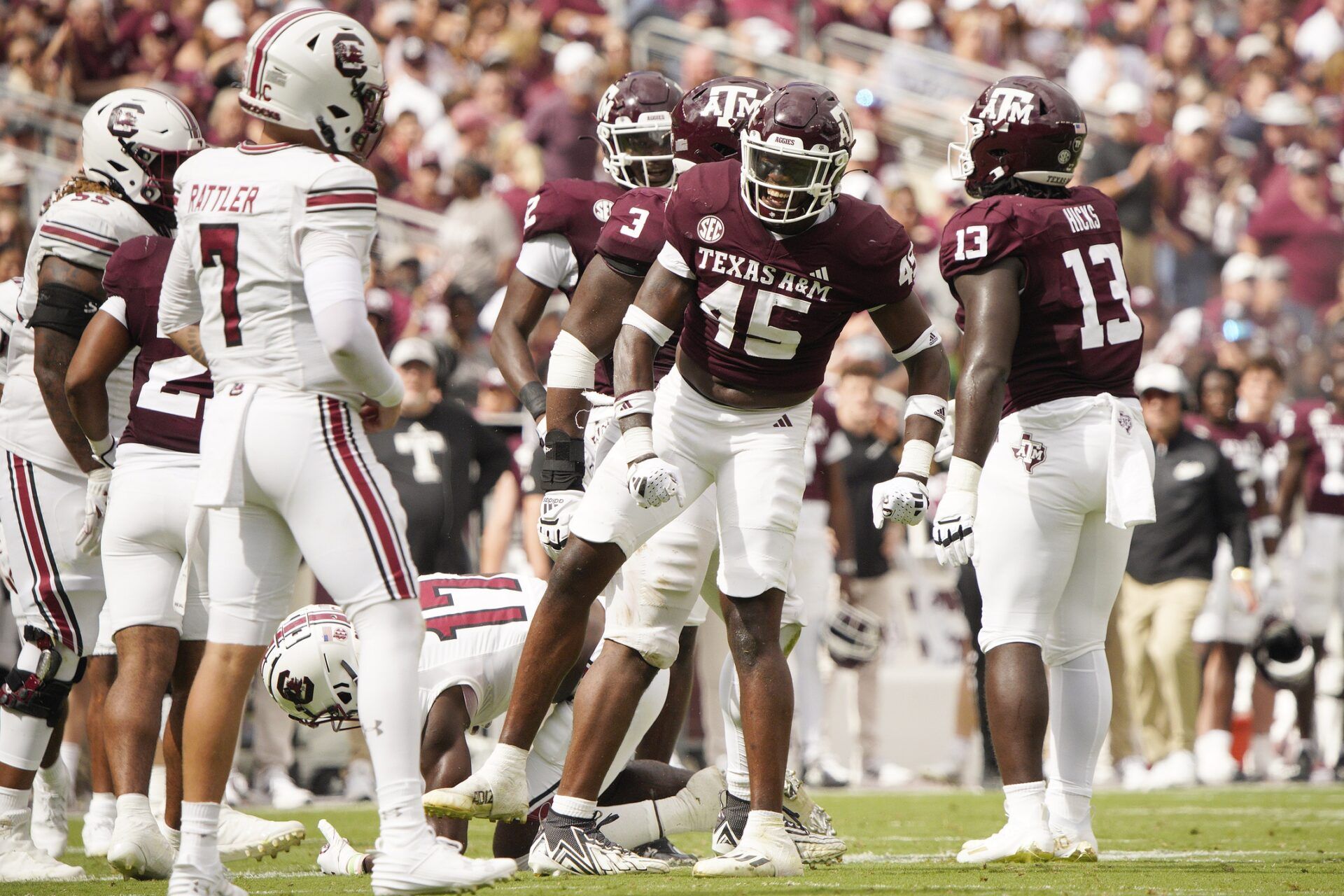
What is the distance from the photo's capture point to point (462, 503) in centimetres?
855

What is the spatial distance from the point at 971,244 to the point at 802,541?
403 centimetres

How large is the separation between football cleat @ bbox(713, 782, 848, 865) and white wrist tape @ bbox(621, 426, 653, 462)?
45.7 inches

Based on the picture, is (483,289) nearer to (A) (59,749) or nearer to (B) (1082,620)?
(A) (59,749)

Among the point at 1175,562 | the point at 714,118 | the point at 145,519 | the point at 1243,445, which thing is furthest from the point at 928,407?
the point at 1243,445

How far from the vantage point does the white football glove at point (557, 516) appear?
5.02 meters

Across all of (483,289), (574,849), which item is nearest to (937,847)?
(574,849)

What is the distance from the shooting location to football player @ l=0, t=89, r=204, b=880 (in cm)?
Answer: 518

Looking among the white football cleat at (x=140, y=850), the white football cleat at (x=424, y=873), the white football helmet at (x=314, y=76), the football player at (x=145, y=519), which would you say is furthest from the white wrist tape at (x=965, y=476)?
the white football cleat at (x=140, y=850)

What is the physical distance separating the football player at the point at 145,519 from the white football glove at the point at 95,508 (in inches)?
7.0

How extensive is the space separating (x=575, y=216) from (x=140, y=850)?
2487 millimetres

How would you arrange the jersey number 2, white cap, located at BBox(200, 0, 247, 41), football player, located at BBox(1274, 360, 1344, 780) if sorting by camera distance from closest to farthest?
the jersey number 2 < football player, located at BBox(1274, 360, 1344, 780) < white cap, located at BBox(200, 0, 247, 41)

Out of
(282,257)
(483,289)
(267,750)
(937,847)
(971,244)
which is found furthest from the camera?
(483,289)

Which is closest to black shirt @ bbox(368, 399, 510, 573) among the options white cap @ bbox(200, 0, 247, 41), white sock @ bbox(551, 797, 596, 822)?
white sock @ bbox(551, 797, 596, 822)

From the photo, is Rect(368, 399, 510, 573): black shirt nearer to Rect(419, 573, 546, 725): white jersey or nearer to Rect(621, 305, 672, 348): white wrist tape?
Rect(419, 573, 546, 725): white jersey
